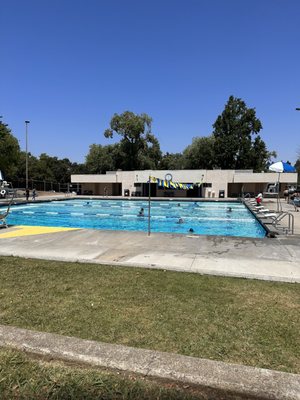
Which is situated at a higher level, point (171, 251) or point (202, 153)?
point (202, 153)

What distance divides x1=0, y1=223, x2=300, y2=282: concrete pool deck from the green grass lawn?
727mm

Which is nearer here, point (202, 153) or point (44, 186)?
point (44, 186)

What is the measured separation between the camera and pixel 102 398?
2234 mm

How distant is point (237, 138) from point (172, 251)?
52.6 metres

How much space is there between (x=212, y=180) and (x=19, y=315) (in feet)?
123

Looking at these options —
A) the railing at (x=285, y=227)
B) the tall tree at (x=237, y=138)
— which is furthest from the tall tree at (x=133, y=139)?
the railing at (x=285, y=227)

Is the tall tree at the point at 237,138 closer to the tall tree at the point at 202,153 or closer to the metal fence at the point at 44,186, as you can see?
the tall tree at the point at 202,153

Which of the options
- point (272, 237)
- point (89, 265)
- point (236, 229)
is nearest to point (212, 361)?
point (89, 265)

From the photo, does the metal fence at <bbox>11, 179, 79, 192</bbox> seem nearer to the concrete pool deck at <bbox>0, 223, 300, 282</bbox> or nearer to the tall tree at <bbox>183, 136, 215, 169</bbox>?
the tall tree at <bbox>183, 136, 215, 169</bbox>

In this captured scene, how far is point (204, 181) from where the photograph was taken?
39500 mm

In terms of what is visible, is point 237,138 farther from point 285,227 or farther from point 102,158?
point 285,227

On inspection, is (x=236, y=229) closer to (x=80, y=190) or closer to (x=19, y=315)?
(x=19, y=315)

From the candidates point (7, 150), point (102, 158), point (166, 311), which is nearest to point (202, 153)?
point (102, 158)

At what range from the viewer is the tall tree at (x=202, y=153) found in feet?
194
